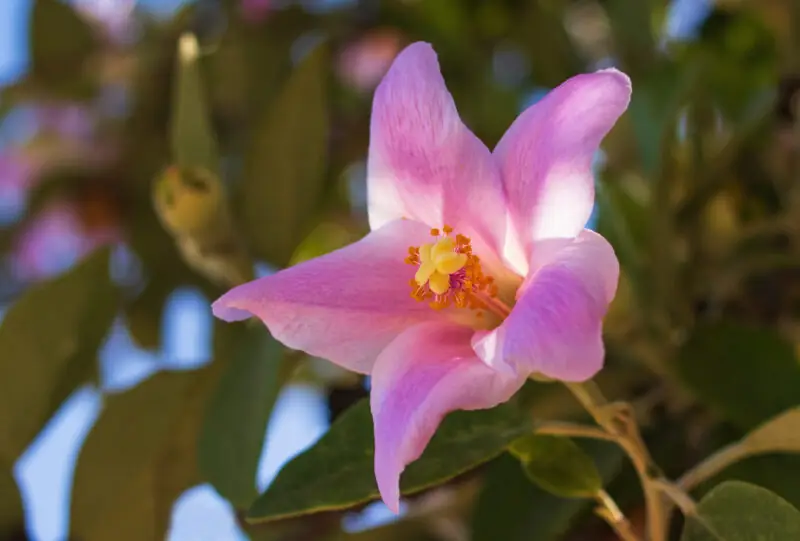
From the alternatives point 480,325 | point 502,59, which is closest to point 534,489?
point 480,325

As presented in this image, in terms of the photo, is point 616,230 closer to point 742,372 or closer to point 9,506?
point 742,372

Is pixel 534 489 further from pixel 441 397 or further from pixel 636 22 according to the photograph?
pixel 636 22

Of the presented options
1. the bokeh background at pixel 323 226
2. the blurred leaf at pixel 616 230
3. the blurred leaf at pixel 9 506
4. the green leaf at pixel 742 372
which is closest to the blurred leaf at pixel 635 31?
the bokeh background at pixel 323 226

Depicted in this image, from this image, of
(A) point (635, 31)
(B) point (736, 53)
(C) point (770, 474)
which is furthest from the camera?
(B) point (736, 53)

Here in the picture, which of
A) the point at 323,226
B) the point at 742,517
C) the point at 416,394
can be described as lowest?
the point at 323,226

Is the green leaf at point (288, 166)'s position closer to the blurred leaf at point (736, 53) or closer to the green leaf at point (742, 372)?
the green leaf at point (742, 372)

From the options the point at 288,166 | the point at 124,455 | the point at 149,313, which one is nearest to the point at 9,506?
the point at 124,455

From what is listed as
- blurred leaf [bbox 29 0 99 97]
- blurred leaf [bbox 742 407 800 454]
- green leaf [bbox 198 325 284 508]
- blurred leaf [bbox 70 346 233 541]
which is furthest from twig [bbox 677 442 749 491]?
blurred leaf [bbox 29 0 99 97]
